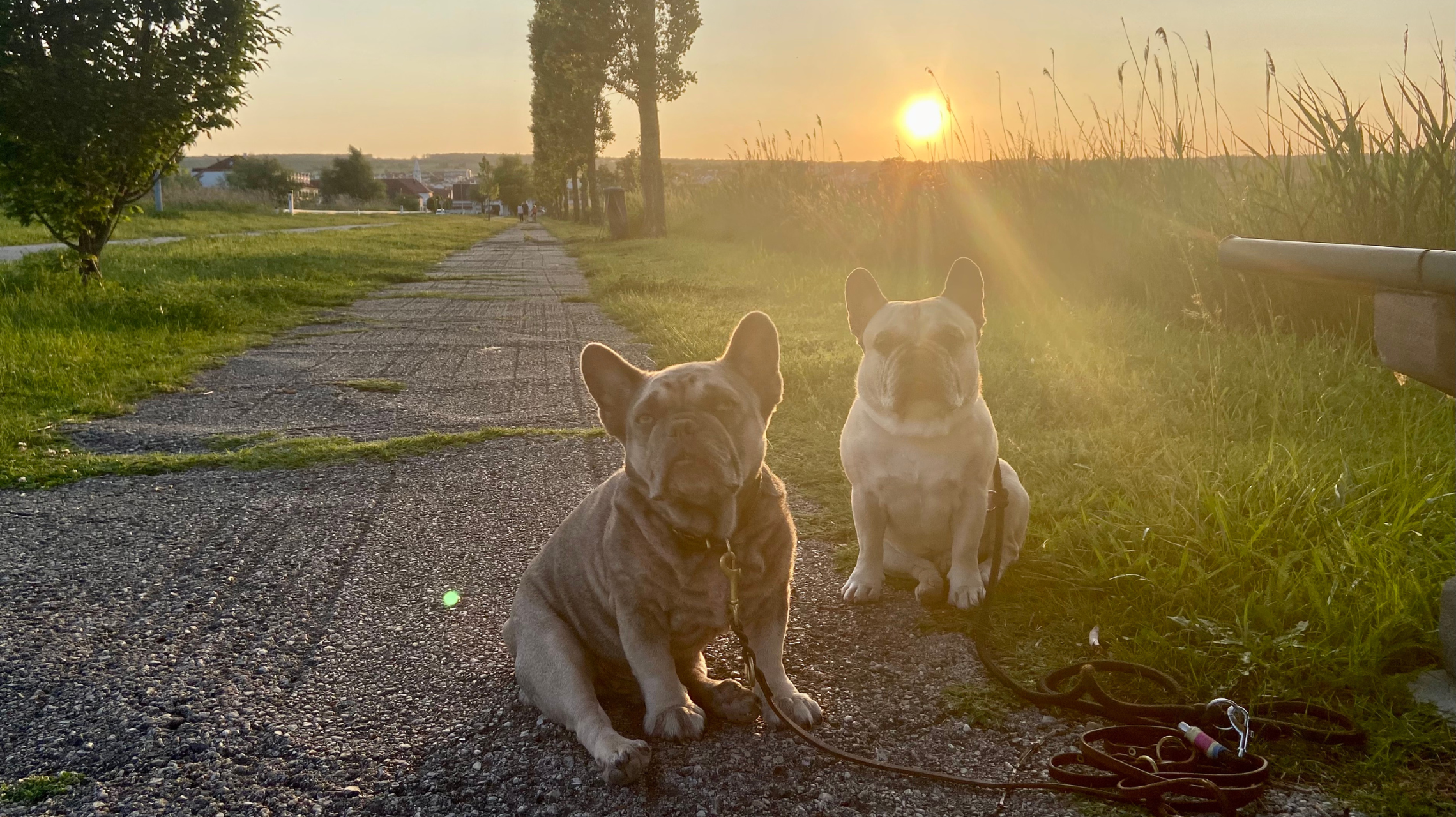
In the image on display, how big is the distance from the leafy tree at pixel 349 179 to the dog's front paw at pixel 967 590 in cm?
11268

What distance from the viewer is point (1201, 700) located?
8.77ft

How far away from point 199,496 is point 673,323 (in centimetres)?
556

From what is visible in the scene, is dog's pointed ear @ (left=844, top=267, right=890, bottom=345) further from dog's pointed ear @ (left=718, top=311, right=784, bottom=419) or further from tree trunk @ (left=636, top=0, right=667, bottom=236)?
tree trunk @ (left=636, top=0, right=667, bottom=236)

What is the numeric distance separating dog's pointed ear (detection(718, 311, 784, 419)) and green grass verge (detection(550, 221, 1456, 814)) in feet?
3.42

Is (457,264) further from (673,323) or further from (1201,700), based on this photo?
(1201,700)

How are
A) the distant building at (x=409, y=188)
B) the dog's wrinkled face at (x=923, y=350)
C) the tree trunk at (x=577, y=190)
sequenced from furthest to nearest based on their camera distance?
the distant building at (x=409, y=188)
the tree trunk at (x=577, y=190)
the dog's wrinkled face at (x=923, y=350)

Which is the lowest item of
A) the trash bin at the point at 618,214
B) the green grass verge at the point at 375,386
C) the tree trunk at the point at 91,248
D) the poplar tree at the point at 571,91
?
the green grass verge at the point at 375,386

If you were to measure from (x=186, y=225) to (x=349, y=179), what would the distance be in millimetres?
76806

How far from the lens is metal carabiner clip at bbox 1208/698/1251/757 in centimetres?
230

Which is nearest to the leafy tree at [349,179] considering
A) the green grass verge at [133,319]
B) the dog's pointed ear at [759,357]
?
the green grass verge at [133,319]

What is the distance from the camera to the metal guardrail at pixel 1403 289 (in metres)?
2.10

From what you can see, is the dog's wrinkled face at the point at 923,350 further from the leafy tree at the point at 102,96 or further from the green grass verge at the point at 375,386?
the leafy tree at the point at 102,96

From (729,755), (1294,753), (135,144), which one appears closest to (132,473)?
(729,755)

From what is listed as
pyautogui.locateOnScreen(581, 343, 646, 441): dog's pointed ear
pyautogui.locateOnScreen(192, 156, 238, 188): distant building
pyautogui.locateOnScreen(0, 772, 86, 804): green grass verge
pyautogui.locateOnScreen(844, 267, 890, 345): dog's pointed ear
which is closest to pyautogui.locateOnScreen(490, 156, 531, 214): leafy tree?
pyautogui.locateOnScreen(192, 156, 238, 188): distant building
